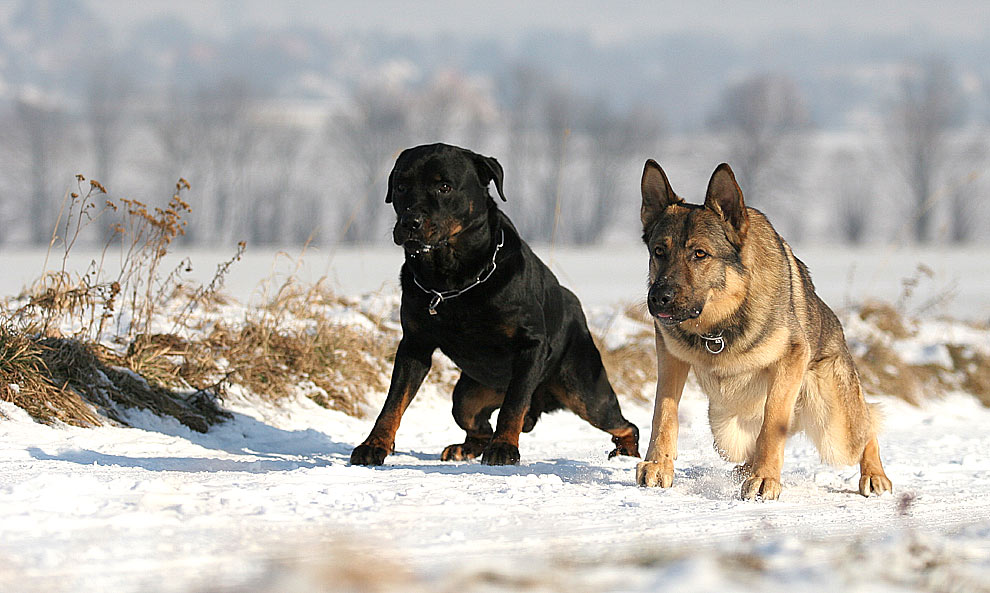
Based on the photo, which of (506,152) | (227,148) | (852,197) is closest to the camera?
(506,152)

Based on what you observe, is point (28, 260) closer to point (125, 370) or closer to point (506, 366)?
point (125, 370)

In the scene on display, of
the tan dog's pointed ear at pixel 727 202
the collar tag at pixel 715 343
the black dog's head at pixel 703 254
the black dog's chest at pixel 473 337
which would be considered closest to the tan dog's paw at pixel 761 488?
the collar tag at pixel 715 343

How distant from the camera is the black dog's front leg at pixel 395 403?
487 cm

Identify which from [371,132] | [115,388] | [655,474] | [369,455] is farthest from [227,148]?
[655,474]

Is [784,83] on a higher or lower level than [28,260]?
higher

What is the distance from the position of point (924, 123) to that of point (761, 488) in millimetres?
50347

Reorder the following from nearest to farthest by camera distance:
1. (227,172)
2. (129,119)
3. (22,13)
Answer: (227,172), (129,119), (22,13)

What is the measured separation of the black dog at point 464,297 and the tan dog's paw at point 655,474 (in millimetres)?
819

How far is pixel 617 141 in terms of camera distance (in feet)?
148

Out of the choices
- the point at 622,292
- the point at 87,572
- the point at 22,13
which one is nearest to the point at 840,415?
the point at 87,572

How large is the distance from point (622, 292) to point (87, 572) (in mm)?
12970

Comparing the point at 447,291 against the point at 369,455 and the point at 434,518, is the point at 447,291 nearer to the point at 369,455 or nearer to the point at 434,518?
the point at 369,455

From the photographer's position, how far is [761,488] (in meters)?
4.21

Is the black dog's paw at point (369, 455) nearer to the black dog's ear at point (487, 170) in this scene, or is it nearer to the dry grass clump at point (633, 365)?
the black dog's ear at point (487, 170)
